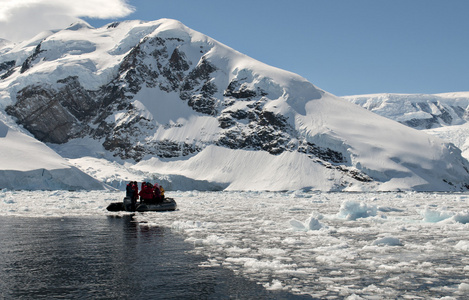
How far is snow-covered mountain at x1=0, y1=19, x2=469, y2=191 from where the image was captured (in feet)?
414

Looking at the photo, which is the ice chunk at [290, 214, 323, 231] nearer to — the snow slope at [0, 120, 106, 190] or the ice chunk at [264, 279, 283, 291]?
the ice chunk at [264, 279, 283, 291]

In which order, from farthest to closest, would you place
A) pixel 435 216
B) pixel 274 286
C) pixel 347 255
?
1. pixel 435 216
2. pixel 347 255
3. pixel 274 286

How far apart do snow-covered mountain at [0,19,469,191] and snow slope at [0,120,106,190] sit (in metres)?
28.5

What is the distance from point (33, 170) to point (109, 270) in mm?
84181

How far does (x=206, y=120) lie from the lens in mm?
151875

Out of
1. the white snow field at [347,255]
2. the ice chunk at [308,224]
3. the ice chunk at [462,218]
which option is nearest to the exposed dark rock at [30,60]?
the white snow field at [347,255]

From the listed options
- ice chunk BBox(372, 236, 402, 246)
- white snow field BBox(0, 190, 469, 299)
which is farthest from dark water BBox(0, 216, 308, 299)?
ice chunk BBox(372, 236, 402, 246)

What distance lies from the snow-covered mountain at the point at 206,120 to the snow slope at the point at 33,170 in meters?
28.5

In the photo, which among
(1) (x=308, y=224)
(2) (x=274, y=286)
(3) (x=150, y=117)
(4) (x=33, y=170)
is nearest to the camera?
(2) (x=274, y=286)

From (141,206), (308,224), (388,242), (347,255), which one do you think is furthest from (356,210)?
(141,206)

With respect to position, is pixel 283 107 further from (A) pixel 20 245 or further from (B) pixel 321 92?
(A) pixel 20 245

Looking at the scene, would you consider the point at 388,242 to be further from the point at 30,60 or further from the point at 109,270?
the point at 30,60

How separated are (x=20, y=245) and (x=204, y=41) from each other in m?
163

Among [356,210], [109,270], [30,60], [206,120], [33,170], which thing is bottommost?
[109,270]
